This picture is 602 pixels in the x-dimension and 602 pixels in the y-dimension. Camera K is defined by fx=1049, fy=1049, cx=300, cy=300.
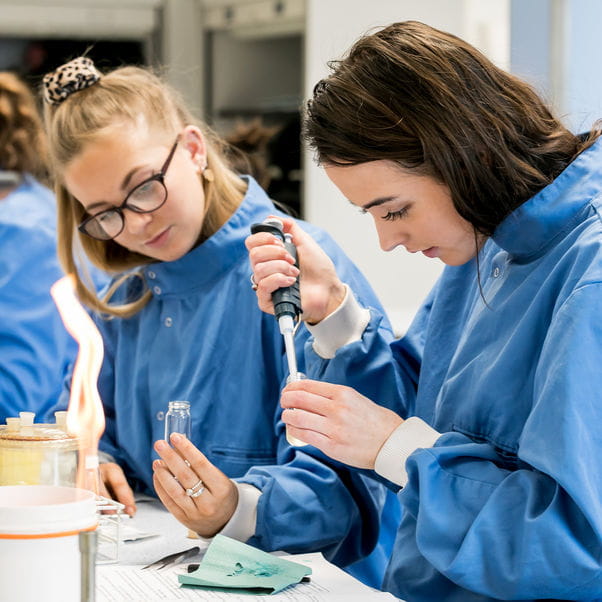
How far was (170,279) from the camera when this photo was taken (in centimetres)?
192

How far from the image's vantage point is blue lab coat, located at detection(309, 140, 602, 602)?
1.11 m

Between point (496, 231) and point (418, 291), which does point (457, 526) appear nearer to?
point (496, 231)

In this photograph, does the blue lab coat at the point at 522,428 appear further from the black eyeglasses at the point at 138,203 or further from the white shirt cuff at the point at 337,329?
the black eyeglasses at the point at 138,203

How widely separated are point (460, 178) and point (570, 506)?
0.41 meters

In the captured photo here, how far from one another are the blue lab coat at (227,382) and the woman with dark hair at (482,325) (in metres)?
0.25

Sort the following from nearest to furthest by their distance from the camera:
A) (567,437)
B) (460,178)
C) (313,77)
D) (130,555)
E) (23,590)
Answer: (23,590), (567,437), (460,178), (130,555), (313,77)

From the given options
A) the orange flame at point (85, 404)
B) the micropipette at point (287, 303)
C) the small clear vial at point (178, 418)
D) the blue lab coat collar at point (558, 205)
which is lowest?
the small clear vial at point (178, 418)

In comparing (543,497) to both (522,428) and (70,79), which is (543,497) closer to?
(522,428)

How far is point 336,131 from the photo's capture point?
1323 mm

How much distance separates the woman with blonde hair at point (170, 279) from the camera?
178 centimetres

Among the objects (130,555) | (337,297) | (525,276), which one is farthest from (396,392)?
(130,555)

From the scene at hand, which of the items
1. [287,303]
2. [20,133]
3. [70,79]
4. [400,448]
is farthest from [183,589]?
[20,133]

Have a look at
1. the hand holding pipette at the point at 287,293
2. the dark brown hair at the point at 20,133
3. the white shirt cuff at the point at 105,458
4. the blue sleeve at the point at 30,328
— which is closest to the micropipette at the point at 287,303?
the hand holding pipette at the point at 287,293

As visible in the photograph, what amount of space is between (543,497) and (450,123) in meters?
0.45
